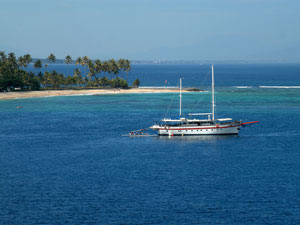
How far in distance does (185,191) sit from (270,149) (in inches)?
1367

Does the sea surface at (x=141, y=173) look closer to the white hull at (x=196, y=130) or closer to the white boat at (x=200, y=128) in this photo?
the white hull at (x=196, y=130)

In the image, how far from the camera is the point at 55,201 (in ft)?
222

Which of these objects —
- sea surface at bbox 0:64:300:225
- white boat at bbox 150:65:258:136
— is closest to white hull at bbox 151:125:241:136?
white boat at bbox 150:65:258:136

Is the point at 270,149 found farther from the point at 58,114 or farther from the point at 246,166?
the point at 58,114

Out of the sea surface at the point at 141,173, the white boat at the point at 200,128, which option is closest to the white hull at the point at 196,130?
the white boat at the point at 200,128

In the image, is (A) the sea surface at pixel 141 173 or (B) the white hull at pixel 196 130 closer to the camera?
(A) the sea surface at pixel 141 173

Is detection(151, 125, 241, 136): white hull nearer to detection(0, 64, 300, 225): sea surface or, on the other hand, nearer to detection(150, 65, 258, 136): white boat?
detection(150, 65, 258, 136): white boat

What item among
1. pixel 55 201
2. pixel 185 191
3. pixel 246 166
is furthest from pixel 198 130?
pixel 55 201

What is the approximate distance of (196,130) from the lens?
116 metres

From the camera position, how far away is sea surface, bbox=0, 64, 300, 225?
207 ft

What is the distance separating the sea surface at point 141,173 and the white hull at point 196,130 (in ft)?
6.91

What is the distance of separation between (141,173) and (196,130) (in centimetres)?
3636

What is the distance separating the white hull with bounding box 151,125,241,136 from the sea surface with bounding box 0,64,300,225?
6.91 feet

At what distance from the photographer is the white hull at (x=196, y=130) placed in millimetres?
116062
